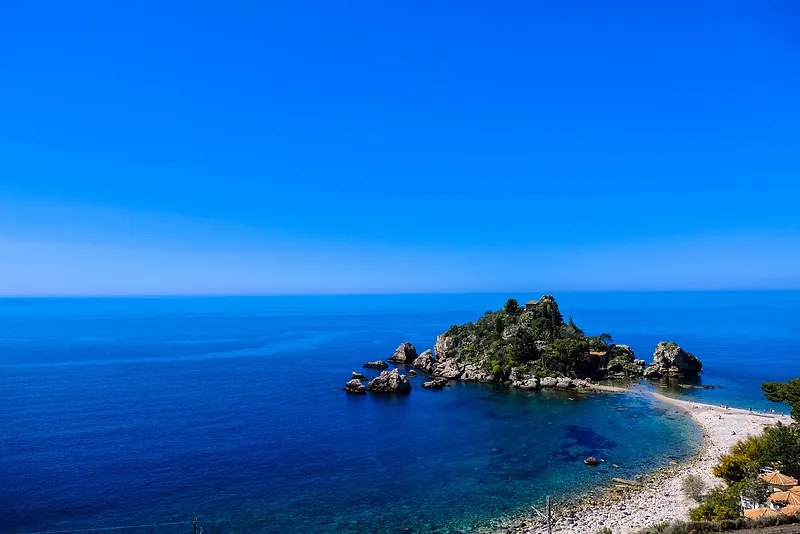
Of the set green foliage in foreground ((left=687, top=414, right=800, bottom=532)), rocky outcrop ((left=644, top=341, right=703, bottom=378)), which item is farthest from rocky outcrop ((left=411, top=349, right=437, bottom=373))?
green foliage in foreground ((left=687, top=414, right=800, bottom=532))

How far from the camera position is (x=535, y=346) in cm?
10900

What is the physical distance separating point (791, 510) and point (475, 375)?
7627 cm

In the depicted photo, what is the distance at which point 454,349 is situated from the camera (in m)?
122

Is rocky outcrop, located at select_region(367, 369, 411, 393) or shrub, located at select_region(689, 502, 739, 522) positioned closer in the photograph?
shrub, located at select_region(689, 502, 739, 522)

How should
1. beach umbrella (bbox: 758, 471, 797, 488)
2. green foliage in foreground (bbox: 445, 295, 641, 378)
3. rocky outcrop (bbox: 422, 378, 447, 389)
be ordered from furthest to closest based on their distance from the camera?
green foliage in foreground (bbox: 445, 295, 641, 378) < rocky outcrop (bbox: 422, 378, 447, 389) < beach umbrella (bbox: 758, 471, 797, 488)

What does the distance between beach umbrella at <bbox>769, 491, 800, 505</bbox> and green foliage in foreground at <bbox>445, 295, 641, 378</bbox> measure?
66724mm

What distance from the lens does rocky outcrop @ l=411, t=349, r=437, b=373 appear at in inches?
4622

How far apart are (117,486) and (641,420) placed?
2843 inches

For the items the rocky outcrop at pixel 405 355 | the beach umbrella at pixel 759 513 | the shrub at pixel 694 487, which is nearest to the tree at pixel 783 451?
the shrub at pixel 694 487

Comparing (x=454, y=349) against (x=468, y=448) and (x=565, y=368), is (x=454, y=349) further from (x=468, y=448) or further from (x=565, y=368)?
(x=468, y=448)

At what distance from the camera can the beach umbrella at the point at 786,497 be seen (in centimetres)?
3338

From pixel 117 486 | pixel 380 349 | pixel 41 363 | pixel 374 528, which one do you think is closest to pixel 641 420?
pixel 374 528

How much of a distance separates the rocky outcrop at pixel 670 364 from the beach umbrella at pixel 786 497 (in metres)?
77.2

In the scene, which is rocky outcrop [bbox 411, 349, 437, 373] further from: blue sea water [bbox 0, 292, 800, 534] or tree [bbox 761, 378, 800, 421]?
tree [bbox 761, 378, 800, 421]
